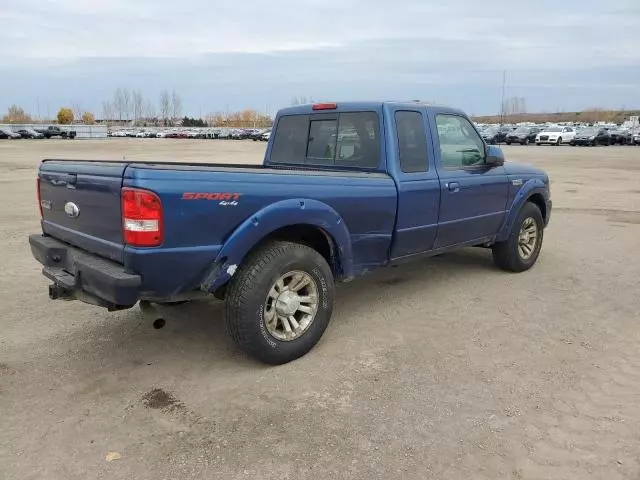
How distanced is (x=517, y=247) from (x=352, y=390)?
3632mm

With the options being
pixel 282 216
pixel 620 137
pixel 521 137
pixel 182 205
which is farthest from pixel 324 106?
pixel 620 137

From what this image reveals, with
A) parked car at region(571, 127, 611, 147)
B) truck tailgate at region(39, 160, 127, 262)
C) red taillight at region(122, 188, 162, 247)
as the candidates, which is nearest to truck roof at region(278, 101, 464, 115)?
truck tailgate at region(39, 160, 127, 262)

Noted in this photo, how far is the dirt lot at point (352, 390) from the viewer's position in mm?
2994

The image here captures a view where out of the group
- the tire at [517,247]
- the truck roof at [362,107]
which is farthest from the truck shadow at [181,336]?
the truck roof at [362,107]

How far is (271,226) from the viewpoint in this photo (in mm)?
3840

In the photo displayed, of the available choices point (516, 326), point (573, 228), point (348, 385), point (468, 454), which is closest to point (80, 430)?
point (348, 385)

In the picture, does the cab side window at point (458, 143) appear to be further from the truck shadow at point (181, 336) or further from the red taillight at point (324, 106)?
the truck shadow at point (181, 336)

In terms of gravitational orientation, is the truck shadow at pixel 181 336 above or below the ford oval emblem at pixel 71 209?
below

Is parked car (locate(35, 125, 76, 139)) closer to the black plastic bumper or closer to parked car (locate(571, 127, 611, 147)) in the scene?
parked car (locate(571, 127, 611, 147))

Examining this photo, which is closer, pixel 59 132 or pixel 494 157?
pixel 494 157

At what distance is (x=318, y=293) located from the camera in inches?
167

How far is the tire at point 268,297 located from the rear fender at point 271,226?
0.13 metres

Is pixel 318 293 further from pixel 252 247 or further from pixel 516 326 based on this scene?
pixel 516 326

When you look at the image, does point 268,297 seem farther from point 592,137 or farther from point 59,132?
point 59,132
